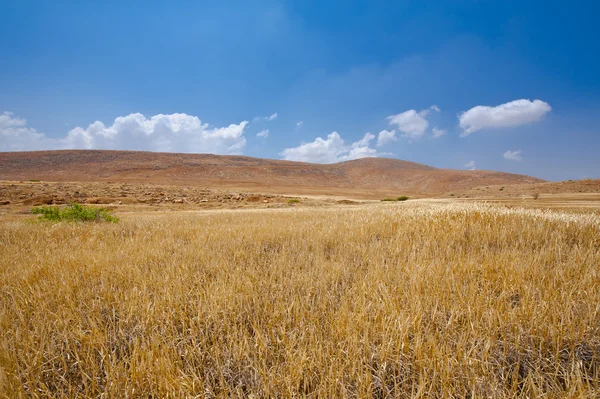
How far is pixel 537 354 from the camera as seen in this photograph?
1.77 meters

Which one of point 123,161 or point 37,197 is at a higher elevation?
point 123,161

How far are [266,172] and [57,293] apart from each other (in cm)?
6487

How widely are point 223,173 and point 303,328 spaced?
62.4 metres

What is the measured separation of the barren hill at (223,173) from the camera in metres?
53.9

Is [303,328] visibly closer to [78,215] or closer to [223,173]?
[78,215]

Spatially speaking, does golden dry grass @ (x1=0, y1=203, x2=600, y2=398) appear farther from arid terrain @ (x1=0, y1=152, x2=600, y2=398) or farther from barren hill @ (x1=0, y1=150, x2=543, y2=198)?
barren hill @ (x1=0, y1=150, x2=543, y2=198)

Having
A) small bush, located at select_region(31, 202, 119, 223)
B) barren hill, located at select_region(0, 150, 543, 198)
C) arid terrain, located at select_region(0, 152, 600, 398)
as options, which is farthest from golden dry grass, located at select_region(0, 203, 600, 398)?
barren hill, located at select_region(0, 150, 543, 198)

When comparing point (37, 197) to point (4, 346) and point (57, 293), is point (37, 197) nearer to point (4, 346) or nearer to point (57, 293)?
point (57, 293)

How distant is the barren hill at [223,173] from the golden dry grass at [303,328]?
46.7 metres

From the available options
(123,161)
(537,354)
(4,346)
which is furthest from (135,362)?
(123,161)

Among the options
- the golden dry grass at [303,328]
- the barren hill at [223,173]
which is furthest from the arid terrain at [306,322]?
the barren hill at [223,173]

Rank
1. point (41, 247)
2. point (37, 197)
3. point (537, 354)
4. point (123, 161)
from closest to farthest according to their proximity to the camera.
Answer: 1. point (537, 354)
2. point (41, 247)
3. point (37, 197)
4. point (123, 161)

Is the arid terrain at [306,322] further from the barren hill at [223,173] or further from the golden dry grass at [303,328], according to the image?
the barren hill at [223,173]

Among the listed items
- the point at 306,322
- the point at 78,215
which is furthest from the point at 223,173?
the point at 306,322
